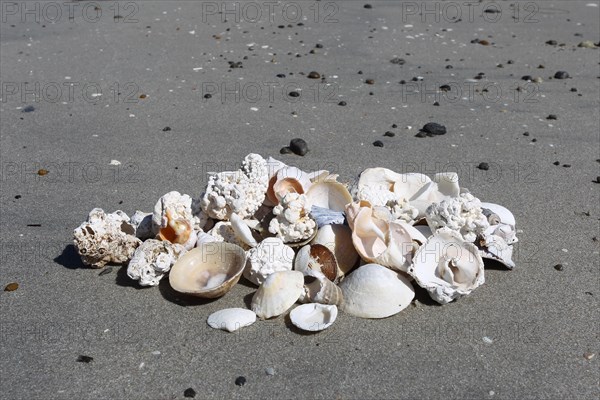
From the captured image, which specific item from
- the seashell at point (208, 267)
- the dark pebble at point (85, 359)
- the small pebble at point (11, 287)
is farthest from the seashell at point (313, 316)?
the small pebble at point (11, 287)

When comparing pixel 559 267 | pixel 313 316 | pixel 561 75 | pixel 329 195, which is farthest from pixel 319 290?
pixel 561 75

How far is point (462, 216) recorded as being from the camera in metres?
3.29

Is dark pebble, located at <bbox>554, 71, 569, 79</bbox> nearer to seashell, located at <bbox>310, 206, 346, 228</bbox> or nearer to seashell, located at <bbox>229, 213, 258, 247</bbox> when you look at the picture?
seashell, located at <bbox>310, 206, 346, 228</bbox>

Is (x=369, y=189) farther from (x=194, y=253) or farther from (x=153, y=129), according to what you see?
(x=153, y=129)

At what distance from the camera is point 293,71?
245 inches

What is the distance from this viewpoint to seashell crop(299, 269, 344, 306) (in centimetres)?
311

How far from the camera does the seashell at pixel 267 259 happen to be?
3211mm

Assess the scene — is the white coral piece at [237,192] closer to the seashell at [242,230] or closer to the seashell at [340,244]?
the seashell at [242,230]

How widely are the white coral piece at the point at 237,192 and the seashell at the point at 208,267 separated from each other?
0.18 metres

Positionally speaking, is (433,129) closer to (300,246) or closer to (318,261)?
(300,246)

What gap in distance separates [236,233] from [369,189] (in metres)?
0.72

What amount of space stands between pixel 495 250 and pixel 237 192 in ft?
A: 4.13

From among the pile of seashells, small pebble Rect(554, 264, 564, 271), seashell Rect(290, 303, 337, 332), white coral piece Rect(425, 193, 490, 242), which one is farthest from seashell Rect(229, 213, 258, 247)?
small pebble Rect(554, 264, 564, 271)

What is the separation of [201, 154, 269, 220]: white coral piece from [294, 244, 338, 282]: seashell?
37 centimetres
